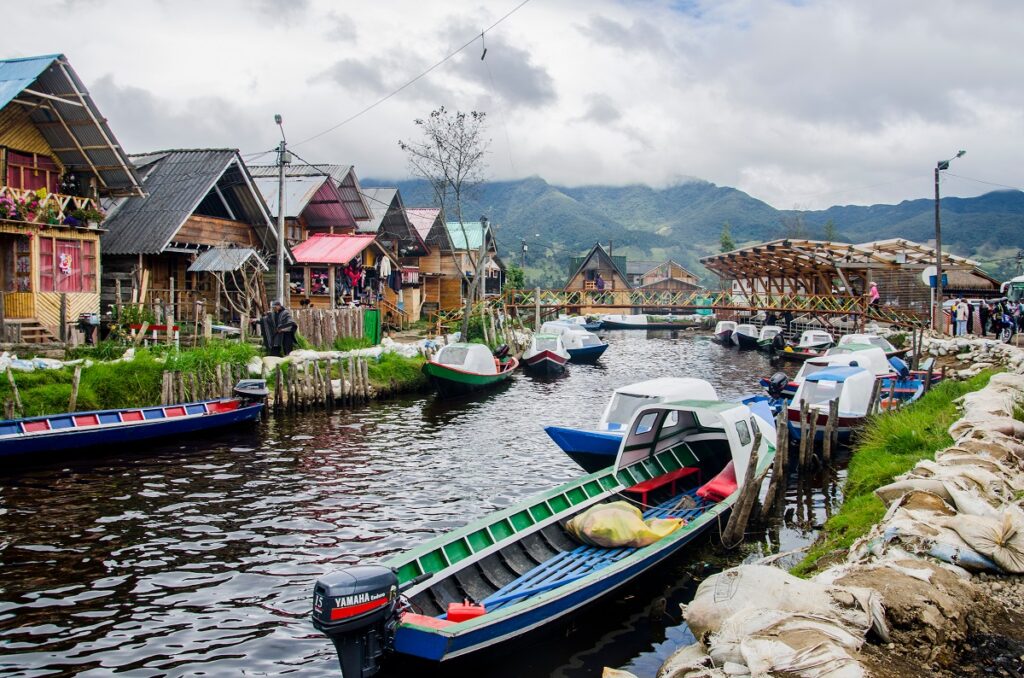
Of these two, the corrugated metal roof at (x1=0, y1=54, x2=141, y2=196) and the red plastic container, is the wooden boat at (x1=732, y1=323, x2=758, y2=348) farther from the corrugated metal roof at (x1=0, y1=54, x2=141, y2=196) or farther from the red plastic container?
the red plastic container

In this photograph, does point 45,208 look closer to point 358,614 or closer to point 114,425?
point 114,425

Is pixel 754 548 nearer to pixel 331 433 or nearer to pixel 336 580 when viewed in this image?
pixel 336 580

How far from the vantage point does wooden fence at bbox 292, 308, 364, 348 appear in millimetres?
28109

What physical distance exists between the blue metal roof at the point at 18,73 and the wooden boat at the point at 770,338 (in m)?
41.3

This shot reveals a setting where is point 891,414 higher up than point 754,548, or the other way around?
point 891,414

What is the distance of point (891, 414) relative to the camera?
58.2 ft

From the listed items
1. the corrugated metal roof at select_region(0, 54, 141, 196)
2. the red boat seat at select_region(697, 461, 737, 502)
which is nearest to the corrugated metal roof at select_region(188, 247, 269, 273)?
the corrugated metal roof at select_region(0, 54, 141, 196)

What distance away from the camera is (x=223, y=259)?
29.4 meters

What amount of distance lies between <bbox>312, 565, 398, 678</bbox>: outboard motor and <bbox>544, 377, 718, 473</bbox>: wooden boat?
7.92m

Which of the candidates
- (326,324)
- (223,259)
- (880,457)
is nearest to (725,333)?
(326,324)

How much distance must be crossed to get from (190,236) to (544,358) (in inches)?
676

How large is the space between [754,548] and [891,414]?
7.05m

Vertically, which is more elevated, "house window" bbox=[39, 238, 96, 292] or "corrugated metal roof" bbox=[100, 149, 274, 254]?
"corrugated metal roof" bbox=[100, 149, 274, 254]

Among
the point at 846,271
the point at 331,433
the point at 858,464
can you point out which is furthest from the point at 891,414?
the point at 846,271
